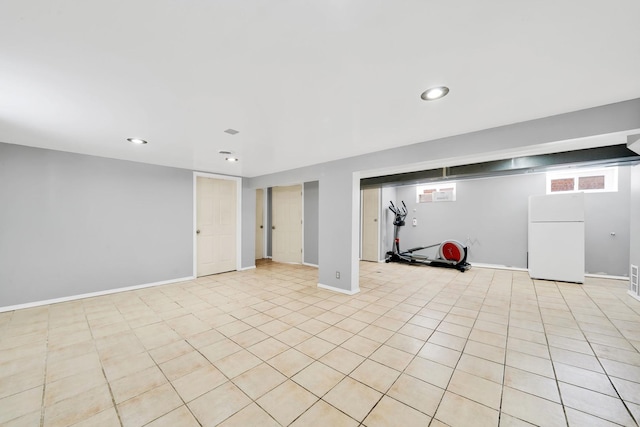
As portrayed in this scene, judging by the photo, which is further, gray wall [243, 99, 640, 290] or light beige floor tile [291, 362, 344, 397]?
gray wall [243, 99, 640, 290]

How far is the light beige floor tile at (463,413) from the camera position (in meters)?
1.45

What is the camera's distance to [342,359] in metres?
2.12

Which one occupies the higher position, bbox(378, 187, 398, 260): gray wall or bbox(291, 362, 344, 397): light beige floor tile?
bbox(378, 187, 398, 260): gray wall

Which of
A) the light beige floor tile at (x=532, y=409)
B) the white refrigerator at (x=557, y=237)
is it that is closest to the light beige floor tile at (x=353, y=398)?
the light beige floor tile at (x=532, y=409)

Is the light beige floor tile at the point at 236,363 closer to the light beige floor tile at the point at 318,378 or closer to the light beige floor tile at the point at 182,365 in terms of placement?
the light beige floor tile at the point at 182,365

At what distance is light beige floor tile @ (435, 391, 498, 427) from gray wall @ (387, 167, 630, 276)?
5.34 m

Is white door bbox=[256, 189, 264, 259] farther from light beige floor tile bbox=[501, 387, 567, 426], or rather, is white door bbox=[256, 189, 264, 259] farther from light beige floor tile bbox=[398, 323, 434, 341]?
light beige floor tile bbox=[501, 387, 567, 426]

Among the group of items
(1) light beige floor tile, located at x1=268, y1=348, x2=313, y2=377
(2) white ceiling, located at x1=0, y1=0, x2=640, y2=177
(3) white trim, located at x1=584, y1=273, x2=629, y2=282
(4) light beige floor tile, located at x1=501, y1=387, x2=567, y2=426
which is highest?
(2) white ceiling, located at x1=0, y1=0, x2=640, y2=177

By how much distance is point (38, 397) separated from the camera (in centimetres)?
169

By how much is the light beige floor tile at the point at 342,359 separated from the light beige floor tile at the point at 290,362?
0.55 ft

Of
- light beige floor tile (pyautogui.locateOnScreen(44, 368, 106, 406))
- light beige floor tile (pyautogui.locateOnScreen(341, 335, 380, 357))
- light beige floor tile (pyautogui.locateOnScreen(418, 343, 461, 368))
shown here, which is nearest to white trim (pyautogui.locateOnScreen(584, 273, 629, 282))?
light beige floor tile (pyautogui.locateOnScreen(418, 343, 461, 368))

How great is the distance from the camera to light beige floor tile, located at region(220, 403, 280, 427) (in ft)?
4.76

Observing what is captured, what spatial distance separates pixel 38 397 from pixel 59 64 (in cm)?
236

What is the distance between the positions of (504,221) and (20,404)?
786 centimetres
